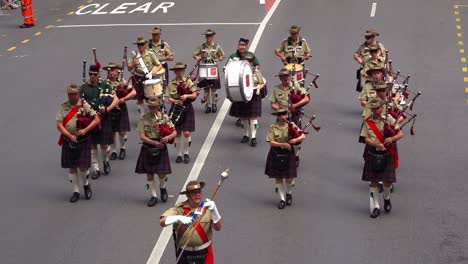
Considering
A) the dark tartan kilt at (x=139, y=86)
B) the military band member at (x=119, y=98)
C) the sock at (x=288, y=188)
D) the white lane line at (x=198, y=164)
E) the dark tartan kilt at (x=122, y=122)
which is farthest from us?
the dark tartan kilt at (x=139, y=86)

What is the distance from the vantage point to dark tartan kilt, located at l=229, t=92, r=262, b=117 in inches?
1080

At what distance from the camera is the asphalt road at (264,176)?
21.5 meters

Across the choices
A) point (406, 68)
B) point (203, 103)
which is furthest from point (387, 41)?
point (203, 103)

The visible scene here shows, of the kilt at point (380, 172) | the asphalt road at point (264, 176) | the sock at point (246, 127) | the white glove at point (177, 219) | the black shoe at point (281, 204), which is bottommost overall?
the asphalt road at point (264, 176)

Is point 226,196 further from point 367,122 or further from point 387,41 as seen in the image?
point 387,41

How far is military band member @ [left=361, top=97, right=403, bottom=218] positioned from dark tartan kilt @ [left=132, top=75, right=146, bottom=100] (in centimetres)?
792

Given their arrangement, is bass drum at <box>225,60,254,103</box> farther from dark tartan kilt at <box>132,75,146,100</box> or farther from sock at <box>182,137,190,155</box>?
dark tartan kilt at <box>132,75,146,100</box>

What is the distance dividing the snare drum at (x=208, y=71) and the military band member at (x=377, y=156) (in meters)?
7.28

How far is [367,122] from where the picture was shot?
2291 cm

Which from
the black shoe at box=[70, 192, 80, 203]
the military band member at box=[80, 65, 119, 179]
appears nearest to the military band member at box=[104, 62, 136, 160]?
the military band member at box=[80, 65, 119, 179]

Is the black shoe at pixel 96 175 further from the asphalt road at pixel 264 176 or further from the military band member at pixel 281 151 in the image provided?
the military band member at pixel 281 151

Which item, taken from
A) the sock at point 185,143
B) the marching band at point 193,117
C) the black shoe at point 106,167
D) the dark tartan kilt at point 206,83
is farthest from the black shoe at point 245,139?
the black shoe at point 106,167

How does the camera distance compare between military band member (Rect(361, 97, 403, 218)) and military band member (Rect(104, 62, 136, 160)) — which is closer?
military band member (Rect(361, 97, 403, 218))

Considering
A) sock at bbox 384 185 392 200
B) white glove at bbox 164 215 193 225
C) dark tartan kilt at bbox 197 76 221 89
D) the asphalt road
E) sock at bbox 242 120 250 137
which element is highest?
white glove at bbox 164 215 193 225
